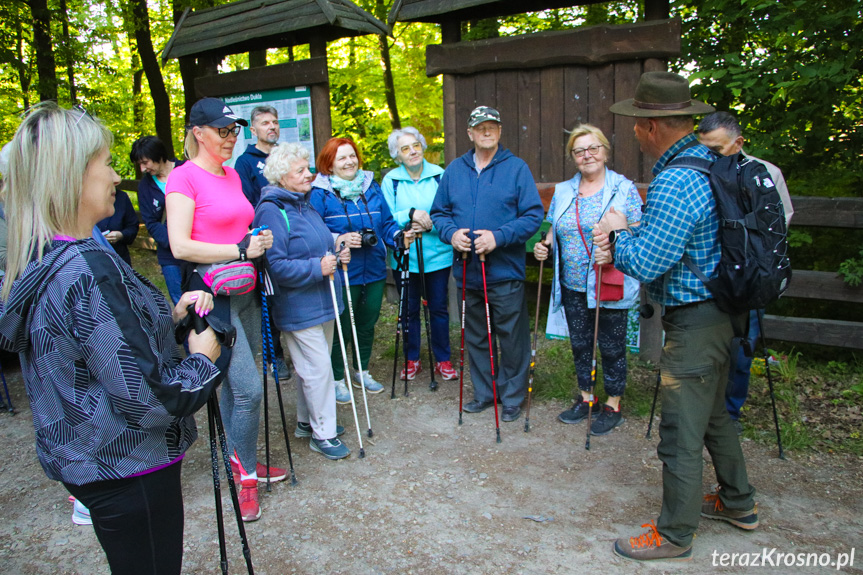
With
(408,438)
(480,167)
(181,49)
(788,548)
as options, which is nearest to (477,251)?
(480,167)

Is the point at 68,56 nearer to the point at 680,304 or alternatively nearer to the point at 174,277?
the point at 174,277

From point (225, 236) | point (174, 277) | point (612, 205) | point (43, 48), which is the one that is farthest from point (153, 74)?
point (612, 205)

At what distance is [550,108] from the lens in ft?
18.1

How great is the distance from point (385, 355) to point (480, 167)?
231cm

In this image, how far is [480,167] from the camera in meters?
4.71

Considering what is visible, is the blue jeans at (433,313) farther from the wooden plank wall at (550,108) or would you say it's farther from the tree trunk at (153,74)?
the tree trunk at (153,74)

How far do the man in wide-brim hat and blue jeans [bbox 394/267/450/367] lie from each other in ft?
7.73

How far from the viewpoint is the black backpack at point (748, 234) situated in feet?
9.00

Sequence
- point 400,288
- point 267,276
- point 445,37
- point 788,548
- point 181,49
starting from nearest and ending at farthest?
1. point 788,548
2. point 267,276
3. point 400,288
4. point 445,37
5. point 181,49

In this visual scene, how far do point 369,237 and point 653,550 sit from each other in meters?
2.73

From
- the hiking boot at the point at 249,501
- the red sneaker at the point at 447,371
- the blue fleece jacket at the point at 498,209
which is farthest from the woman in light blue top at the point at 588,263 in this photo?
the hiking boot at the point at 249,501

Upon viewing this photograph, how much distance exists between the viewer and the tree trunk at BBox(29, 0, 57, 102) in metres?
10.1

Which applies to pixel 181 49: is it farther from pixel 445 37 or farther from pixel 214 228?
pixel 214 228

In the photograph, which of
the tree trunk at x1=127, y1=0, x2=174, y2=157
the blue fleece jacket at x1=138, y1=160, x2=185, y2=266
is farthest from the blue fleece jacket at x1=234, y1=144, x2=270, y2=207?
the tree trunk at x1=127, y1=0, x2=174, y2=157
